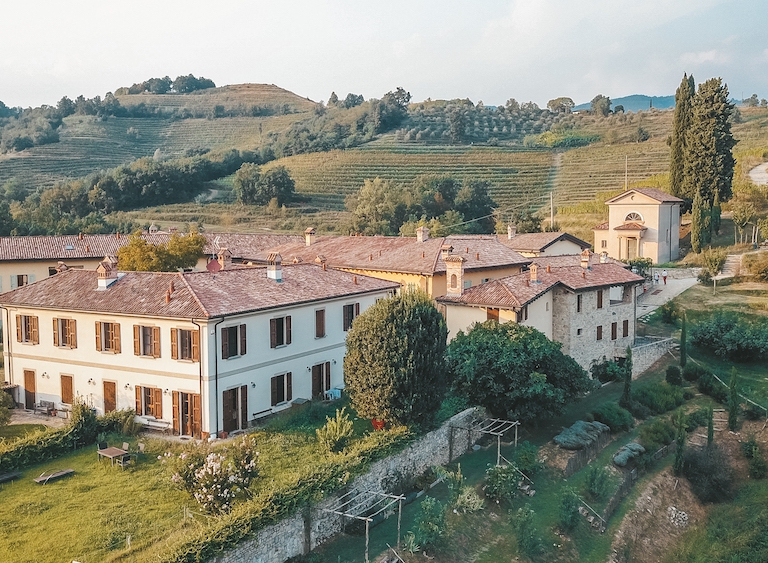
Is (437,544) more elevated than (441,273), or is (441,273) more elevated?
(441,273)

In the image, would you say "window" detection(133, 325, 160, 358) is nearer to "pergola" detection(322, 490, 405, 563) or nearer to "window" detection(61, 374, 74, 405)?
"window" detection(61, 374, 74, 405)

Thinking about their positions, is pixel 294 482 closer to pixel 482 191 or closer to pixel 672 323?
pixel 672 323

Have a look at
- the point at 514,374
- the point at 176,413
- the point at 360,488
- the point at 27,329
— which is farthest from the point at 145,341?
the point at 514,374

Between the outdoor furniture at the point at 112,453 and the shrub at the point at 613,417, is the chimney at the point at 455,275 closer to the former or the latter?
the shrub at the point at 613,417

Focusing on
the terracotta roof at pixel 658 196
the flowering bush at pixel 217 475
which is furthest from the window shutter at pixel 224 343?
the terracotta roof at pixel 658 196

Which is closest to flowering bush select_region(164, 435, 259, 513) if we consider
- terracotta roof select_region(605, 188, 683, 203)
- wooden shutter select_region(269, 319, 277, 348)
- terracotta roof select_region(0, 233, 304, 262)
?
wooden shutter select_region(269, 319, 277, 348)

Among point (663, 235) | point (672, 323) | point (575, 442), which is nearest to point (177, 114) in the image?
point (663, 235)
